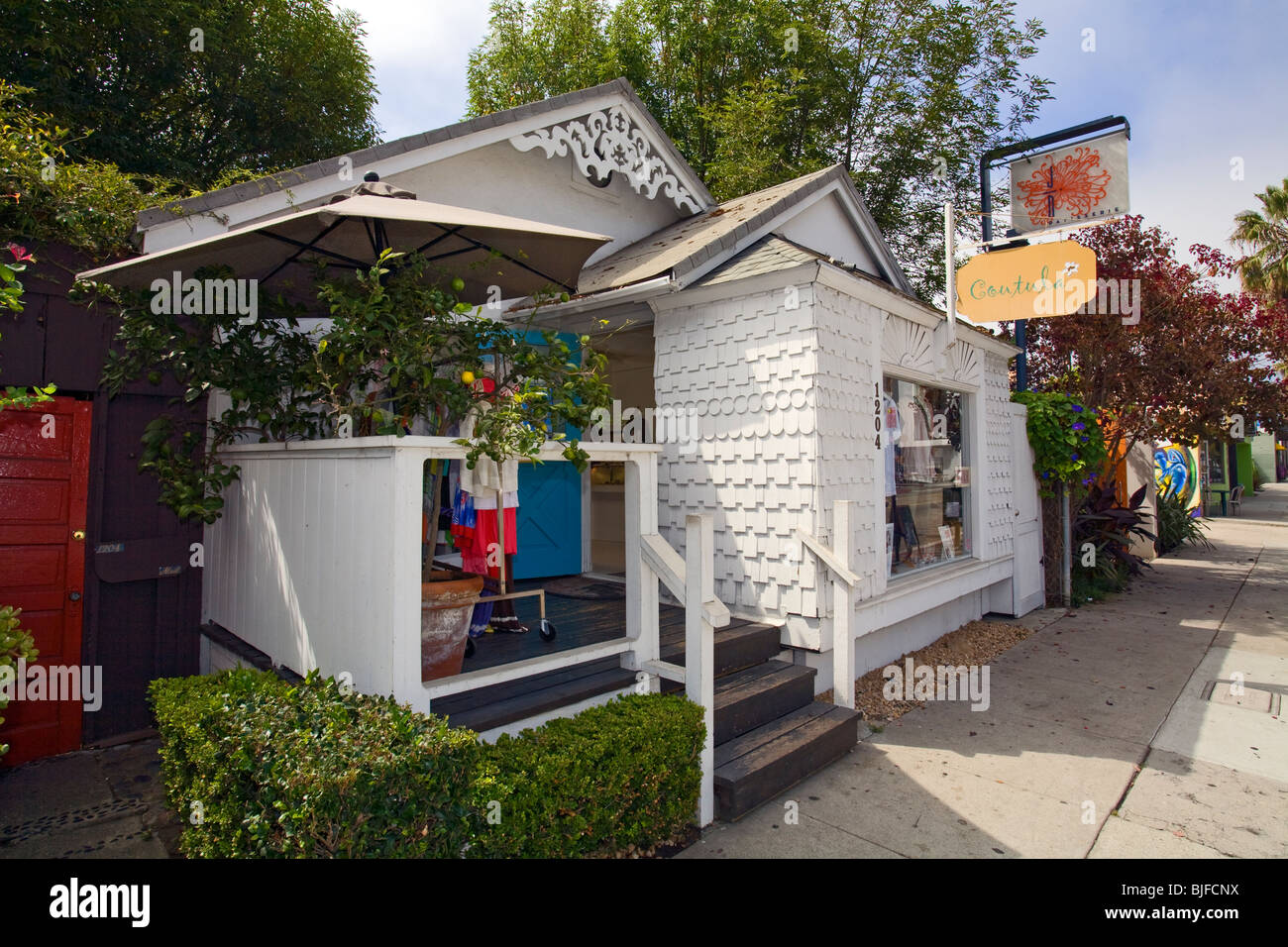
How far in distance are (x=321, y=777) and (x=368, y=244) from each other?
2.74m

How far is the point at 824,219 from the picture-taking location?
834cm

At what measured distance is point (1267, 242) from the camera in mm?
25297

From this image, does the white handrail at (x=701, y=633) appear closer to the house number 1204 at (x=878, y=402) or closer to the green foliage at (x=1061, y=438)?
the house number 1204 at (x=878, y=402)

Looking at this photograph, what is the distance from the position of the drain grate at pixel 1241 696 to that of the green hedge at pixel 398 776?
4.85m

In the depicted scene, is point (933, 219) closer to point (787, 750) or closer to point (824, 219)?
point (824, 219)

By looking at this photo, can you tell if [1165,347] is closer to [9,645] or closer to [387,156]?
[387,156]

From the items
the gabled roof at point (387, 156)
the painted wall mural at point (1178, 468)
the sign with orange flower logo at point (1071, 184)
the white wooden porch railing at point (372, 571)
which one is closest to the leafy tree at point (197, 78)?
the gabled roof at point (387, 156)

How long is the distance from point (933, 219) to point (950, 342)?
10067mm

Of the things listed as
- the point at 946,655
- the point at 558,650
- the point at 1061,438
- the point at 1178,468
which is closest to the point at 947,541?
the point at 946,655

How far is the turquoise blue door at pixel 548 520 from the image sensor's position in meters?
6.60

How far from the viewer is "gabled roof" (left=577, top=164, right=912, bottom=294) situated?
5.95 metres

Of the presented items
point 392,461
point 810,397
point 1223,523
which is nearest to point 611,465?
point 810,397

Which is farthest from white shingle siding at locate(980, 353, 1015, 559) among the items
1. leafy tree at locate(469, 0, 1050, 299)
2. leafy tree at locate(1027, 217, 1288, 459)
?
leafy tree at locate(469, 0, 1050, 299)

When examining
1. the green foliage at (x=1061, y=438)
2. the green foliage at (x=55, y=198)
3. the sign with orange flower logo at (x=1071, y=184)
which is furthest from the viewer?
the green foliage at (x=1061, y=438)
